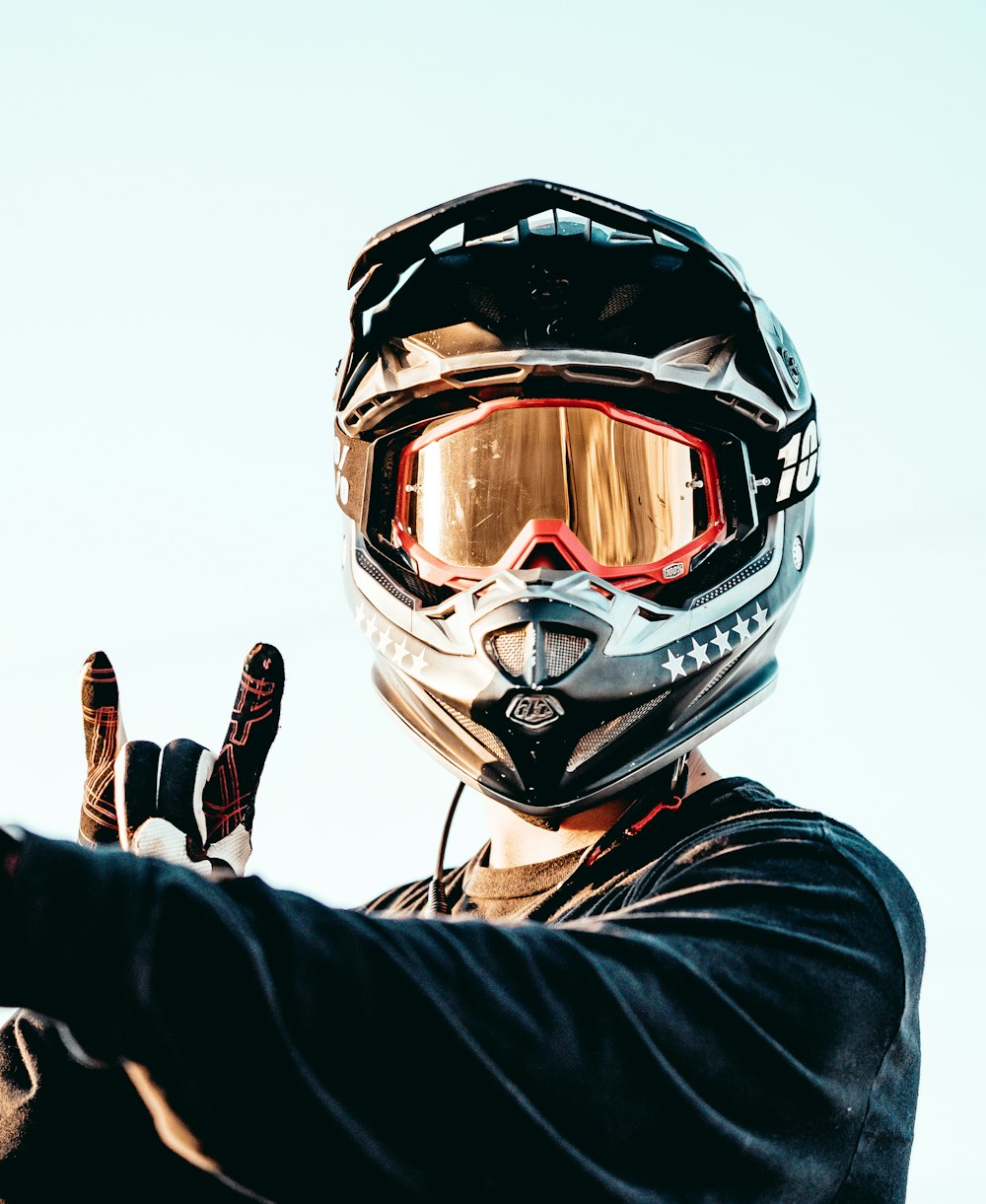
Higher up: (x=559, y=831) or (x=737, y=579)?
(x=737, y=579)

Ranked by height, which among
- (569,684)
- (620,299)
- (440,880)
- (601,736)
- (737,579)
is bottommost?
(440,880)

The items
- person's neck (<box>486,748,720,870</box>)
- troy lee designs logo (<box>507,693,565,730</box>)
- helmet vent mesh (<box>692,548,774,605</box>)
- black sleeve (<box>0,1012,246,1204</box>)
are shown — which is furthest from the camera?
helmet vent mesh (<box>692,548,774,605</box>)

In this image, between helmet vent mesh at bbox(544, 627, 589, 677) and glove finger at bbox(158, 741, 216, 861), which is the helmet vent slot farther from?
glove finger at bbox(158, 741, 216, 861)

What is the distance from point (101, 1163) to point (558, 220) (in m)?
2.27

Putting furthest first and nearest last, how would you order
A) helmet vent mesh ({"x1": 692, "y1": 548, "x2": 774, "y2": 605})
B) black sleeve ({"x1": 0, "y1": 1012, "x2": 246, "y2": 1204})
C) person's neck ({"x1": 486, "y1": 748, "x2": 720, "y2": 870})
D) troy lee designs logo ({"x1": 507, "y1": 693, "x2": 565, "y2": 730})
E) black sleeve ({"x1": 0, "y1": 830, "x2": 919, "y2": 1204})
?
helmet vent mesh ({"x1": 692, "y1": 548, "x2": 774, "y2": 605})
person's neck ({"x1": 486, "y1": 748, "x2": 720, "y2": 870})
troy lee designs logo ({"x1": 507, "y1": 693, "x2": 565, "y2": 730})
black sleeve ({"x1": 0, "y1": 1012, "x2": 246, "y2": 1204})
black sleeve ({"x1": 0, "y1": 830, "x2": 919, "y2": 1204})

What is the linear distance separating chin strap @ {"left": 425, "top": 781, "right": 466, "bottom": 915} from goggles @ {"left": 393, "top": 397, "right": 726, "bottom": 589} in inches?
20.5

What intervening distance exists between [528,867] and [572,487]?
83cm

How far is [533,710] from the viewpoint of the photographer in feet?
12.0

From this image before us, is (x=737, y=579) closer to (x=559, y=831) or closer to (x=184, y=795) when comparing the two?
(x=559, y=831)

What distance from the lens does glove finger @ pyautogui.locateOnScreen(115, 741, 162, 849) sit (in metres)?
3.56

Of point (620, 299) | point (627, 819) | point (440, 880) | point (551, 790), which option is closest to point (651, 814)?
point (627, 819)

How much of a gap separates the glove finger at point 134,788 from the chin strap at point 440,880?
2.21 ft

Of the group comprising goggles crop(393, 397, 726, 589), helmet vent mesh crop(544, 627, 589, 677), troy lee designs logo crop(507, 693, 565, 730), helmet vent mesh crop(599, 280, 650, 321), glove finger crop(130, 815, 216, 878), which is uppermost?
helmet vent mesh crop(599, 280, 650, 321)

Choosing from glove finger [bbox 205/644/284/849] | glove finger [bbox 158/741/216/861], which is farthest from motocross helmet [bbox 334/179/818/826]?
glove finger [bbox 158/741/216/861]
